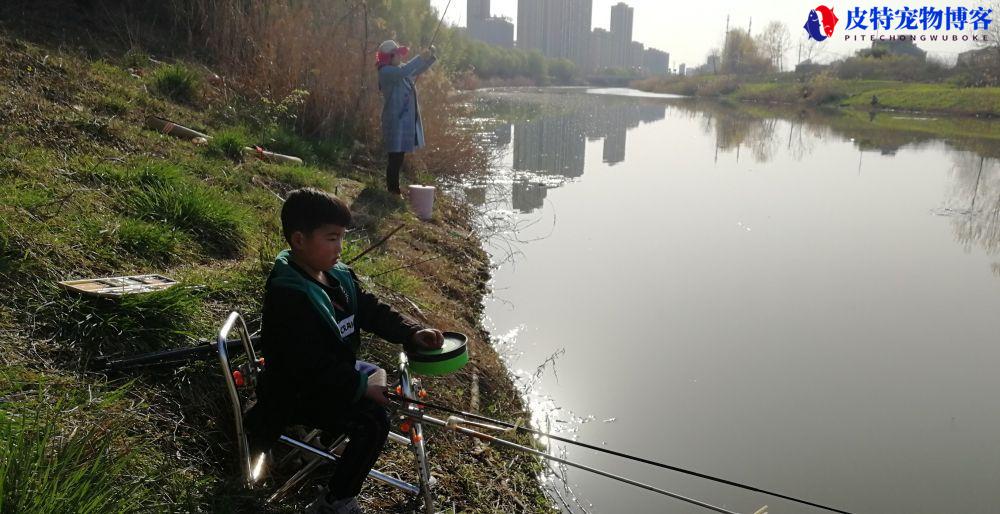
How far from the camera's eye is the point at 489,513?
8.89 feet

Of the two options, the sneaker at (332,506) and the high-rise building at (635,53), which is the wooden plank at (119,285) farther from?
the high-rise building at (635,53)

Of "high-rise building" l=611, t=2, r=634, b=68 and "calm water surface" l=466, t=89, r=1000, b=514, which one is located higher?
"high-rise building" l=611, t=2, r=634, b=68

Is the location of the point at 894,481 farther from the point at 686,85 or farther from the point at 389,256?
the point at 686,85

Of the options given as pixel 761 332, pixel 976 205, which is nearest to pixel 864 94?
pixel 976 205

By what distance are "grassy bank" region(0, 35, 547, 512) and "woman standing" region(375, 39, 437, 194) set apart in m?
0.97

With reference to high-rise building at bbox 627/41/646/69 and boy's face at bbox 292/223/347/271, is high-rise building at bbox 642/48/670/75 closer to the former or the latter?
high-rise building at bbox 627/41/646/69

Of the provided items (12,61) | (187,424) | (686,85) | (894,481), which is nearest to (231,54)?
(12,61)

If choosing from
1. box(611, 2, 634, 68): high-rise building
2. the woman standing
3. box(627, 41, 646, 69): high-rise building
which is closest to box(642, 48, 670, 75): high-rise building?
box(627, 41, 646, 69): high-rise building

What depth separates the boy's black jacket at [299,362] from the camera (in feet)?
6.91

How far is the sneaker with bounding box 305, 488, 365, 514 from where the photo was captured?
2.12 metres

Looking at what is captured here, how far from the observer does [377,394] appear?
219 cm

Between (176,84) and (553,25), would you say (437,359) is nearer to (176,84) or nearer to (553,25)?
(176,84)

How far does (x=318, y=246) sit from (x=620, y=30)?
481 ft

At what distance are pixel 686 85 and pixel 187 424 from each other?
59.5m
